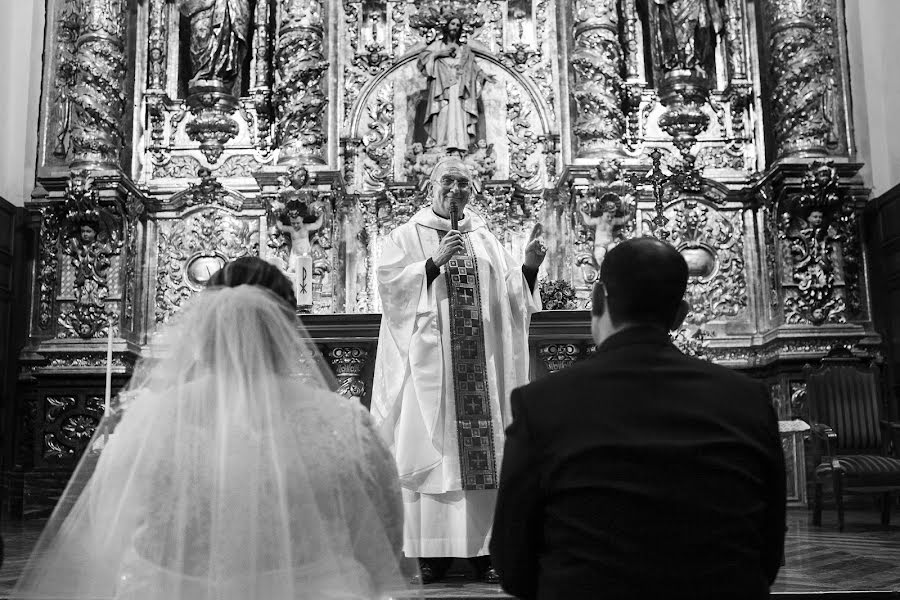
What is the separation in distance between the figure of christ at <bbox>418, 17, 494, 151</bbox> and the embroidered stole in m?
4.12

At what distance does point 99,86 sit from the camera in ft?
31.2

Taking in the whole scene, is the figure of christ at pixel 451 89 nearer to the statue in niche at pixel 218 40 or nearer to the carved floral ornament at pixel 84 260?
the statue in niche at pixel 218 40

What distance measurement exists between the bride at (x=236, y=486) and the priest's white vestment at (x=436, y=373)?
248 cm

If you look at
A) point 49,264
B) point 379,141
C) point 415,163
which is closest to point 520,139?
point 415,163

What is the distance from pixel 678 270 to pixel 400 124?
796 centimetres

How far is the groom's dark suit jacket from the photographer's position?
194 cm

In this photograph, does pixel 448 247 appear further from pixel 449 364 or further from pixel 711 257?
pixel 711 257

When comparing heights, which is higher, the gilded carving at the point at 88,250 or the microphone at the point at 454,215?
the gilded carving at the point at 88,250

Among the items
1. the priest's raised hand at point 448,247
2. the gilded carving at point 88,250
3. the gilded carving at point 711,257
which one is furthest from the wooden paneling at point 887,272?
the gilded carving at point 88,250

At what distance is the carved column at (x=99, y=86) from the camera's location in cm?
931

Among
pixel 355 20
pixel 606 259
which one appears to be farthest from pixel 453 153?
pixel 606 259

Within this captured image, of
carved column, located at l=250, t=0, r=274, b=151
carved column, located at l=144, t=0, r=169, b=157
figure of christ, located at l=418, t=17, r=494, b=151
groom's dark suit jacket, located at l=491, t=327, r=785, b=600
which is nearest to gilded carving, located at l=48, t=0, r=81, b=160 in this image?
carved column, located at l=144, t=0, r=169, b=157

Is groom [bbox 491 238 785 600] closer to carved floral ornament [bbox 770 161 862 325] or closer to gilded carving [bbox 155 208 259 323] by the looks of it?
carved floral ornament [bbox 770 161 862 325]

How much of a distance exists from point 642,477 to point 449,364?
11.3 ft
